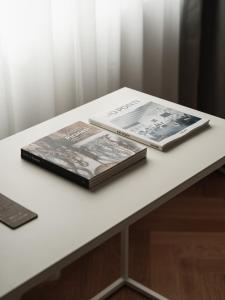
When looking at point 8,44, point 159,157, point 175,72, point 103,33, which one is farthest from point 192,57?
point 159,157

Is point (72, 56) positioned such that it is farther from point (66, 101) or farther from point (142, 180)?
point (142, 180)

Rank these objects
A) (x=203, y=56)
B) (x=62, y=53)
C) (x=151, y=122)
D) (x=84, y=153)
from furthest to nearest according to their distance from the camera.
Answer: (x=203, y=56) < (x=62, y=53) < (x=151, y=122) < (x=84, y=153)

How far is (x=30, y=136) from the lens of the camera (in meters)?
1.52

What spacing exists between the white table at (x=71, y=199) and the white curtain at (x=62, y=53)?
0.95 ft

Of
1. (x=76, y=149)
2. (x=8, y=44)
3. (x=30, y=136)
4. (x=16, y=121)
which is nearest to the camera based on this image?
(x=76, y=149)

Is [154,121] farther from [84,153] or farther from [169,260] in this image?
[169,260]

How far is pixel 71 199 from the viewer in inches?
50.3

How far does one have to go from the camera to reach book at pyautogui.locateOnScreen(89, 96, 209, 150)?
58.3 inches

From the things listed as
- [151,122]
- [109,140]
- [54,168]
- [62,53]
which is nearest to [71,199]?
[54,168]

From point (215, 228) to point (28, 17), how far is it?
95 cm

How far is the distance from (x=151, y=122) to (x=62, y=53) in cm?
48

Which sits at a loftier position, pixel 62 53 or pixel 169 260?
pixel 62 53

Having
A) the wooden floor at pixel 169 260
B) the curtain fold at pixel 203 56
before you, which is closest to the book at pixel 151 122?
the wooden floor at pixel 169 260

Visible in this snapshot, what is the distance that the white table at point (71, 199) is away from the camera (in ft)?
3.64
